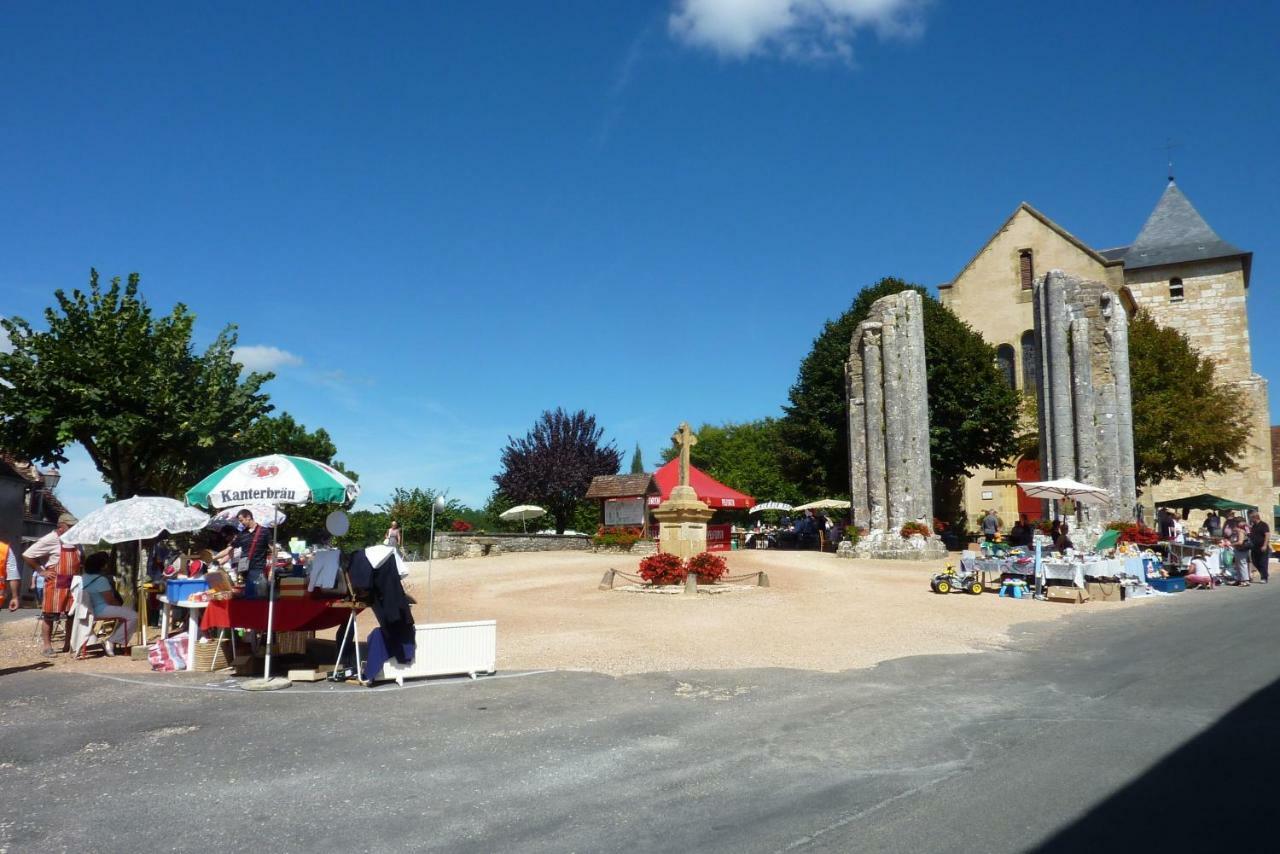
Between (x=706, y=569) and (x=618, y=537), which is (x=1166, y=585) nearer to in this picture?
(x=706, y=569)

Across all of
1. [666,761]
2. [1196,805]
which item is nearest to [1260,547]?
[1196,805]

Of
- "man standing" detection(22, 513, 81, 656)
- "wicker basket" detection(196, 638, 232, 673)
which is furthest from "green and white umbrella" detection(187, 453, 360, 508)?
"man standing" detection(22, 513, 81, 656)

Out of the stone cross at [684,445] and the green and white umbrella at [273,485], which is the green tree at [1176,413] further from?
the green and white umbrella at [273,485]

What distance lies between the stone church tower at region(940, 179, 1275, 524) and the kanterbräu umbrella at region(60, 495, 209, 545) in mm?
37056

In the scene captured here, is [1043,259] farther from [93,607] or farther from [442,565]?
[93,607]

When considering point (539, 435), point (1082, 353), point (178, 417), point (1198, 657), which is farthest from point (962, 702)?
point (539, 435)

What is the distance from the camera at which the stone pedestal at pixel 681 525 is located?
770 inches

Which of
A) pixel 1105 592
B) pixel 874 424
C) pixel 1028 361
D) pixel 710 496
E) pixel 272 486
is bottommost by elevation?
pixel 1105 592

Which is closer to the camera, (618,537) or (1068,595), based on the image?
(1068,595)

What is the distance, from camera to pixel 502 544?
29.0 metres

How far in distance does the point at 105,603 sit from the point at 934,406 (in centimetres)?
3113

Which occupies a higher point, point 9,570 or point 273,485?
point 273,485

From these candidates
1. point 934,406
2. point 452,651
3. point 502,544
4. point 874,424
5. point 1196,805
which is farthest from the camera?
point 934,406

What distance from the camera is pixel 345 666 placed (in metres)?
9.56
